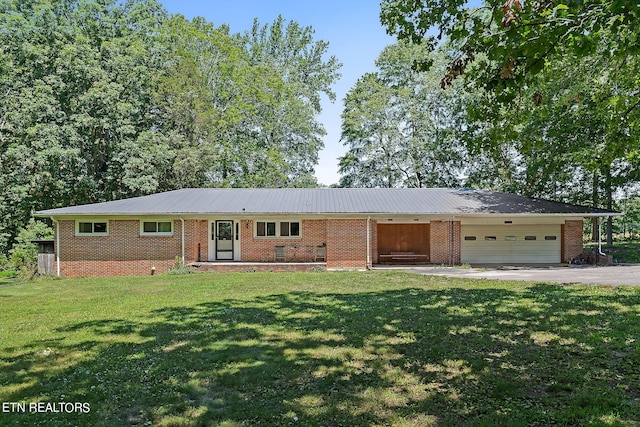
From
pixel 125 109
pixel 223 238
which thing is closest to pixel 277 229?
pixel 223 238

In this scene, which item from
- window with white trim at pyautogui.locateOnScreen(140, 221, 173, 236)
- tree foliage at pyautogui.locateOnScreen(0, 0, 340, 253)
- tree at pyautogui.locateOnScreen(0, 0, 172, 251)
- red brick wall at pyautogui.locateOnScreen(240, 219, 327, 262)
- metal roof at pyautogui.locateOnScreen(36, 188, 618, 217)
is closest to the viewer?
metal roof at pyautogui.locateOnScreen(36, 188, 618, 217)

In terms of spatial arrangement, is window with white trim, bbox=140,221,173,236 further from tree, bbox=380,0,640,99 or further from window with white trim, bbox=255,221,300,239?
tree, bbox=380,0,640,99

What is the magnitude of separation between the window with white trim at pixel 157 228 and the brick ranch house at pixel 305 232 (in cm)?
4

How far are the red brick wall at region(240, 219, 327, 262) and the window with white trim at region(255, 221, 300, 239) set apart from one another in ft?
0.71

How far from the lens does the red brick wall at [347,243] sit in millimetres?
17734

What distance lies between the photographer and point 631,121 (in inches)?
287

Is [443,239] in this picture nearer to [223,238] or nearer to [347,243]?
[347,243]

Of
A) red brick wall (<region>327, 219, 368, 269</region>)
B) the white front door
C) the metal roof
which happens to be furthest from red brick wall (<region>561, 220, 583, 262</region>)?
the white front door

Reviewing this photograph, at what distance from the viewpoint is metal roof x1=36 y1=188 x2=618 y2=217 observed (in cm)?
1742

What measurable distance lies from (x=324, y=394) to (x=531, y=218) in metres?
17.5

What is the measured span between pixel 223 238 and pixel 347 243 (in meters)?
5.46

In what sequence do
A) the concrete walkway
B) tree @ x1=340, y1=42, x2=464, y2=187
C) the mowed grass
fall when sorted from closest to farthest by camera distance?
the mowed grass < the concrete walkway < tree @ x1=340, y1=42, x2=464, y2=187

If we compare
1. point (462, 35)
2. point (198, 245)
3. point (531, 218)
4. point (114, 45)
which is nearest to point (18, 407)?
point (462, 35)

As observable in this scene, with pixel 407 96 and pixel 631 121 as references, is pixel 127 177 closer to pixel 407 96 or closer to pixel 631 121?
pixel 407 96
